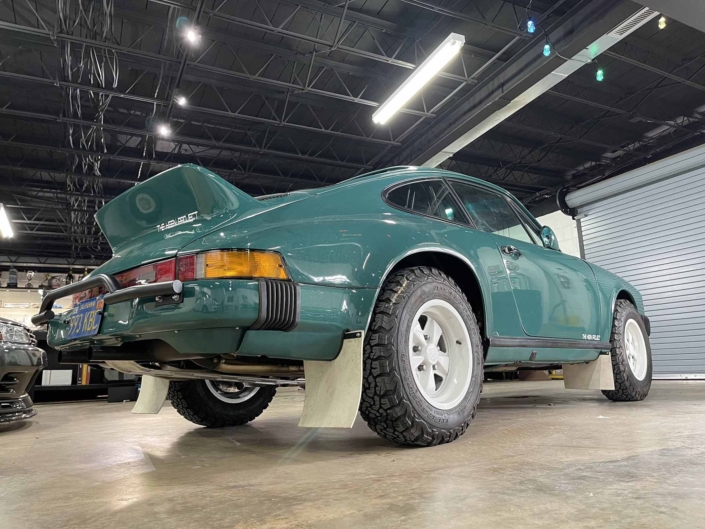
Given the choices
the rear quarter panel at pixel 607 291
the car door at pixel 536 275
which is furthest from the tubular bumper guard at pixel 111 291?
the rear quarter panel at pixel 607 291

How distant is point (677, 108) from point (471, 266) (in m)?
11.6

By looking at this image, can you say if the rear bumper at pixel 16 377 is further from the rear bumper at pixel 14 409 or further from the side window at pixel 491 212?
the side window at pixel 491 212

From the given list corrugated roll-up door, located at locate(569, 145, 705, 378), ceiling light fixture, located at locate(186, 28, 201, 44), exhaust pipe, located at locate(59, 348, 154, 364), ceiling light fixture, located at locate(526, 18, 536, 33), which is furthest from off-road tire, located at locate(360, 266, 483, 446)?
corrugated roll-up door, located at locate(569, 145, 705, 378)

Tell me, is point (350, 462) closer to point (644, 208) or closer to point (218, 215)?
point (218, 215)

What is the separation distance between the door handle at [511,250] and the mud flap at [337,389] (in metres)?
1.29

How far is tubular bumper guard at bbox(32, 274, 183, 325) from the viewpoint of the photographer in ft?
6.32

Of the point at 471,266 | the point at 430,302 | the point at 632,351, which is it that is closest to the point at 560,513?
the point at 430,302

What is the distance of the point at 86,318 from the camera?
7.84 feet

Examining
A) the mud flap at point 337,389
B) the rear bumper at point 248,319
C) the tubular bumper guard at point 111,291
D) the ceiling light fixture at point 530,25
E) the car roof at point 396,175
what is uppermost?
the ceiling light fixture at point 530,25

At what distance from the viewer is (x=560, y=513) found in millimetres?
1257

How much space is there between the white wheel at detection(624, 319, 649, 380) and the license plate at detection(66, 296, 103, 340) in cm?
418

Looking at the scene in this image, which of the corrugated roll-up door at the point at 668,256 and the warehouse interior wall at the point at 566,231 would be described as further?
the warehouse interior wall at the point at 566,231

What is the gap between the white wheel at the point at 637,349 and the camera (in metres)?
4.43

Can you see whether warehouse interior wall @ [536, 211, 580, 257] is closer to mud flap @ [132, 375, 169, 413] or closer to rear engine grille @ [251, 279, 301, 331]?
mud flap @ [132, 375, 169, 413]
